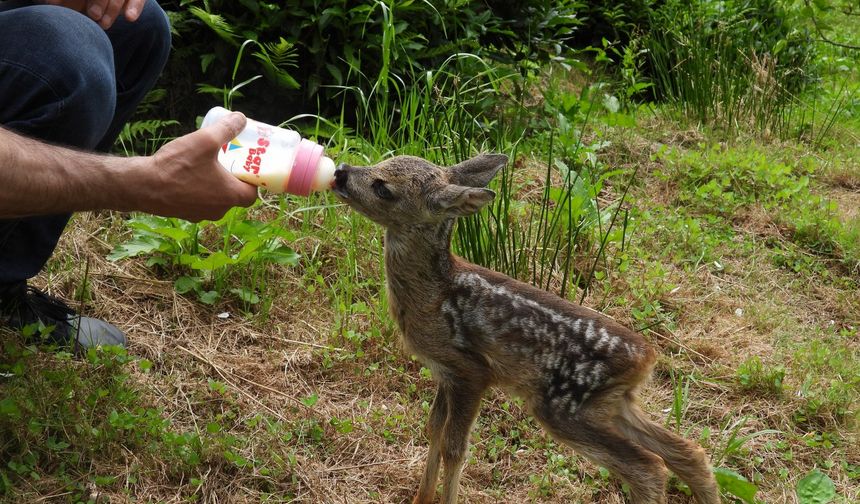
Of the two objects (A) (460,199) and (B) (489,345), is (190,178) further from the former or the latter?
(B) (489,345)

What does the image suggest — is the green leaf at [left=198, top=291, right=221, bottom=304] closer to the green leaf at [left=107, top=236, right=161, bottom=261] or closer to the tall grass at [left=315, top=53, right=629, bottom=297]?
the green leaf at [left=107, top=236, right=161, bottom=261]

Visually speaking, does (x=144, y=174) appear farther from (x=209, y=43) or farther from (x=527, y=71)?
(x=527, y=71)

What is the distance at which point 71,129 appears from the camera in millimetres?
3400

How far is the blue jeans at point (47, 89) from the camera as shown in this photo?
326 centimetres

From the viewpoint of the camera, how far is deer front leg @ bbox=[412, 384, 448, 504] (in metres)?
3.46

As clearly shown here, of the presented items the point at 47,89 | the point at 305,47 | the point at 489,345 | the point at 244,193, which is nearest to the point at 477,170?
the point at 489,345

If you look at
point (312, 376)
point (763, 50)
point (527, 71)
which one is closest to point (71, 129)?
point (312, 376)

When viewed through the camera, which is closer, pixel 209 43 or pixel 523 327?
pixel 523 327

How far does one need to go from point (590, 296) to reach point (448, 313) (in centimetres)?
143

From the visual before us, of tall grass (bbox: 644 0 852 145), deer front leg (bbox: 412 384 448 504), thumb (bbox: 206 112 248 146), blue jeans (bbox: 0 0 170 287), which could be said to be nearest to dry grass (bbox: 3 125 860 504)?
deer front leg (bbox: 412 384 448 504)

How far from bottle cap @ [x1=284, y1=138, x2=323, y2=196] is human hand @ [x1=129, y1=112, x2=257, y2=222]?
192 mm

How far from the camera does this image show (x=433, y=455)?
3.46 meters

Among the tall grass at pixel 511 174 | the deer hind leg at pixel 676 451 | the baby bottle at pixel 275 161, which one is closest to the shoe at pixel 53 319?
the baby bottle at pixel 275 161

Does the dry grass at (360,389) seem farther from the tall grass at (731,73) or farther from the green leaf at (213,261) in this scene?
the tall grass at (731,73)
